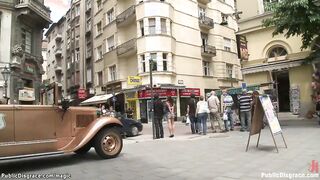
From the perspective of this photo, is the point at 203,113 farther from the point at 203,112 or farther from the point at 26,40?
the point at 26,40

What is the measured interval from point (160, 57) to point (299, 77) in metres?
13.0

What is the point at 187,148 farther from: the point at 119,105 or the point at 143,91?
the point at 119,105

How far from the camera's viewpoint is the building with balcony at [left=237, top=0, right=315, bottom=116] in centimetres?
2225

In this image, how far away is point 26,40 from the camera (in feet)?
93.2

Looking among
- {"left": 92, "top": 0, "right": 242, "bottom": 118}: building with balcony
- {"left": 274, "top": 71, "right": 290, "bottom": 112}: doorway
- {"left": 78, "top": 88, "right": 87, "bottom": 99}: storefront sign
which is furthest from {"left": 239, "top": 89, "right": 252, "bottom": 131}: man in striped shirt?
{"left": 78, "top": 88, "right": 87, "bottom": 99}: storefront sign

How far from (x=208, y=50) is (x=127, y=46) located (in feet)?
29.3

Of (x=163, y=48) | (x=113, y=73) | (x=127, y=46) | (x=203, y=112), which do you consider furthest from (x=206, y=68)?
(x=203, y=112)

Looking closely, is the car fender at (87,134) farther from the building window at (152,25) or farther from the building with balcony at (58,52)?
the building with balcony at (58,52)

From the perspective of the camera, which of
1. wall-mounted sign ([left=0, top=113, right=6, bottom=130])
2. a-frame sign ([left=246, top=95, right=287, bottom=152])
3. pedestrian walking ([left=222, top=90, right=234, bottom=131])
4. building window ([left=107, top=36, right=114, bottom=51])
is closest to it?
wall-mounted sign ([left=0, top=113, right=6, bottom=130])

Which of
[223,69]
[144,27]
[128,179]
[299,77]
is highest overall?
[144,27]

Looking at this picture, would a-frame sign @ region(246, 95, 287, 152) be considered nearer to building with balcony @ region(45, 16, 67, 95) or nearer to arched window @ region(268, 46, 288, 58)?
arched window @ region(268, 46, 288, 58)

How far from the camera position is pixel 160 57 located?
3200cm

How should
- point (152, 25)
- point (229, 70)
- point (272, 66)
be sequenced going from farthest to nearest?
1. point (229, 70)
2. point (152, 25)
3. point (272, 66)

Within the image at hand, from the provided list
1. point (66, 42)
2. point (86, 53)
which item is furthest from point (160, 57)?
point (66, 42)
